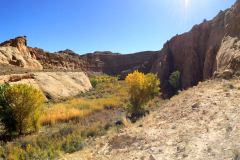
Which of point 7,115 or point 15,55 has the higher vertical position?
point 15,55

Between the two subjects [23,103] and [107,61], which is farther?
[107,61]

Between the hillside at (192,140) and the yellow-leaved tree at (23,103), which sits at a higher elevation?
the yellow-leaved tree at (23,103)

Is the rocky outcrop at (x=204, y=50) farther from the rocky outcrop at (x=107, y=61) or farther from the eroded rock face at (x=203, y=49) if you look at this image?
the rocky outcrop at (x=107, y=61)

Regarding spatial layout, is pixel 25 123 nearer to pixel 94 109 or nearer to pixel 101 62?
pixel 94 109

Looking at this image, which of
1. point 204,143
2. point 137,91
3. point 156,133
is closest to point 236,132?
point 204,143

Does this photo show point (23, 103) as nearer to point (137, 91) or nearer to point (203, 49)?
point (137, 91)

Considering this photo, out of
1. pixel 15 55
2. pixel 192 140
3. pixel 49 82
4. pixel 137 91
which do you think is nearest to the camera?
pixel 192 140

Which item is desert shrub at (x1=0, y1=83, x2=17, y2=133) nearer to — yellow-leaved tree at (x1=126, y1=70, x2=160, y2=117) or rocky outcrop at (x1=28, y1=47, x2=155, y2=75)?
yellow-leaved tree at (x1=126, y1=70, x2=160, y2=117)

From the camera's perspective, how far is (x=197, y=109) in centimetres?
523

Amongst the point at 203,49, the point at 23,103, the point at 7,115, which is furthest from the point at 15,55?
the point at 203,49

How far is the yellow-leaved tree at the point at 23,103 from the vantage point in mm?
5902

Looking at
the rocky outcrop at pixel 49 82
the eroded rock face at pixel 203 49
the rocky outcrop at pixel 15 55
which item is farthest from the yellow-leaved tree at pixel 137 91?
the rocky outcrop at pixel 15 55

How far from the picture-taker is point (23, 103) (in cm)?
609

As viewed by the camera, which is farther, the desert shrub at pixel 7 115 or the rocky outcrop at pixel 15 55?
the rocky outcrop at pixel 15 55
